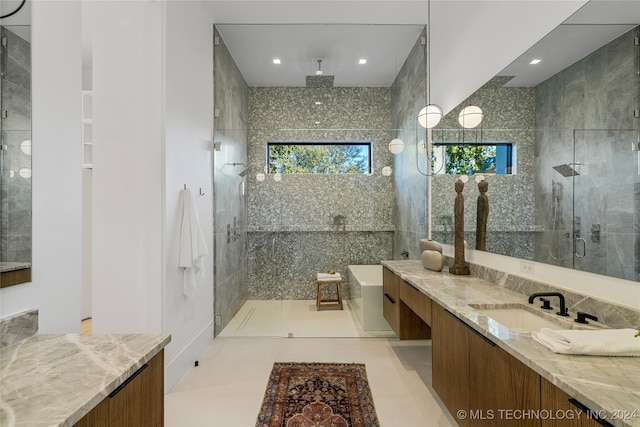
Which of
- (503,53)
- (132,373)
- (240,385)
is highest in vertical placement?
(503,53)

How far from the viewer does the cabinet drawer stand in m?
2.11

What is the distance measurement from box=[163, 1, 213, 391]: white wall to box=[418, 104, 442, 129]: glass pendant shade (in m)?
2.22

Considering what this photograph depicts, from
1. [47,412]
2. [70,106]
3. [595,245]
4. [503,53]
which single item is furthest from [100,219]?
[503,53]

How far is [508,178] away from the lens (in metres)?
2.13

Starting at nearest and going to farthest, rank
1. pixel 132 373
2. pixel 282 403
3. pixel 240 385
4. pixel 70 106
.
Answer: pixel 132 373 < pixel 70 106 < pixel 282 403 < pixel 240 385

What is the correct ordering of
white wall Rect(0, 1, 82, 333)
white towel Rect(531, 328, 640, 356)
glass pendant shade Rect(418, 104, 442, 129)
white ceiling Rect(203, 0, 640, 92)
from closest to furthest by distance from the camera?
1. white towel Rect(531, 328, 640, 356)
2. white wall Rect(0, 1, 82, 333)
3. white ceiling Rect(203, 0, 640, 92)
4. glass pendant shade Rect(418, 104, 442, 129)

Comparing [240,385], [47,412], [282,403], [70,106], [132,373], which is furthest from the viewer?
[240,385]

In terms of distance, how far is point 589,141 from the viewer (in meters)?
1.49

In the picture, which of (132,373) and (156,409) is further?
(156,409)

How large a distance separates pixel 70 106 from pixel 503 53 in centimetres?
265

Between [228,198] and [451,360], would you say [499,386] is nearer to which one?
[451,360]

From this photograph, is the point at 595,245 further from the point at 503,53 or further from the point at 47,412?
the point at 47,412

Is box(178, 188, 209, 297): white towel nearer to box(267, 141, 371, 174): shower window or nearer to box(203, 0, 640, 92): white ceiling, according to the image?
box(267, 141, 371, 174): shower window

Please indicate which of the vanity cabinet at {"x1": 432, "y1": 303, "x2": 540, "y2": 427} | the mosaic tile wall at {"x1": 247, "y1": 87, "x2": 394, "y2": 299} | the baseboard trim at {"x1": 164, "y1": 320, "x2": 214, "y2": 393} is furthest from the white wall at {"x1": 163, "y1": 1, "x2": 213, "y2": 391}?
the vanity cabinet at {"x1": 432, "y1": 303, "x2": 540, "y2": 427}
